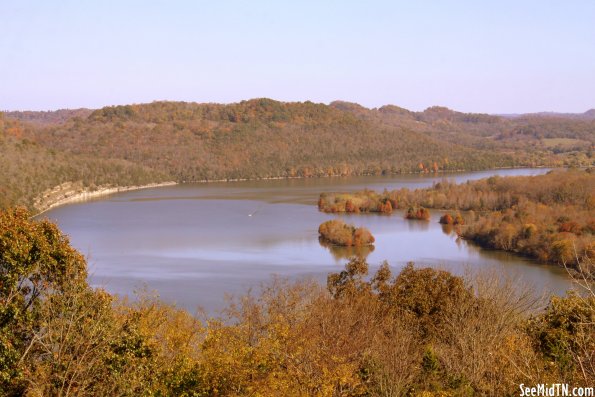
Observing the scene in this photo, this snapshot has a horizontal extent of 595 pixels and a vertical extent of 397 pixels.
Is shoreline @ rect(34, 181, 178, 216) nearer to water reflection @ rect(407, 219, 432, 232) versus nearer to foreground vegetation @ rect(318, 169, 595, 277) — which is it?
foreground vegetation @ rect(318, 169, 595, 277)

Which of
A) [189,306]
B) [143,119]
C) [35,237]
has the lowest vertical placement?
[189,306]

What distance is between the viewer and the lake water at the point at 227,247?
2803cm

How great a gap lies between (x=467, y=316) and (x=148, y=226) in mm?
36378

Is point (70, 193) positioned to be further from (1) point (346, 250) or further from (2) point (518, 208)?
(2) point (518, 208)

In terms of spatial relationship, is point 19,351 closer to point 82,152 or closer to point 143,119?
point 82,152

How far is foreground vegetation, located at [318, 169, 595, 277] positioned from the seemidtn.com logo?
16.4m

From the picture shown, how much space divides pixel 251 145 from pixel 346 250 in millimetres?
83591

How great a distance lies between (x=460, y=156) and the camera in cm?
11694

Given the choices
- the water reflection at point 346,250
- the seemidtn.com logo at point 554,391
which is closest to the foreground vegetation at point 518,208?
the water reflection at point 346,250

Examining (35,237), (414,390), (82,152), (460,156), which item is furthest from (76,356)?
(460,156)

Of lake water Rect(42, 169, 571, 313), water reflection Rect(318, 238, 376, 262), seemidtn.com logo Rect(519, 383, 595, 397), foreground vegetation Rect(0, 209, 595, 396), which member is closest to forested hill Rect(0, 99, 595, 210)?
lake water Rect(42, 169, 571, 313)

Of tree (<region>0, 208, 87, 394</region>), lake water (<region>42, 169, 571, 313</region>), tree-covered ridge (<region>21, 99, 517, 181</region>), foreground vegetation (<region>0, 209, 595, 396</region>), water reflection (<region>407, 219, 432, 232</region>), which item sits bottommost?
water reflection (<region>407, 219, 432, 232</region>)

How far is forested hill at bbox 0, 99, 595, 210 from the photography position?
333 feet

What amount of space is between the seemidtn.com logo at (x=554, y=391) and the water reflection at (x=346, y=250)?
88.7 ft
